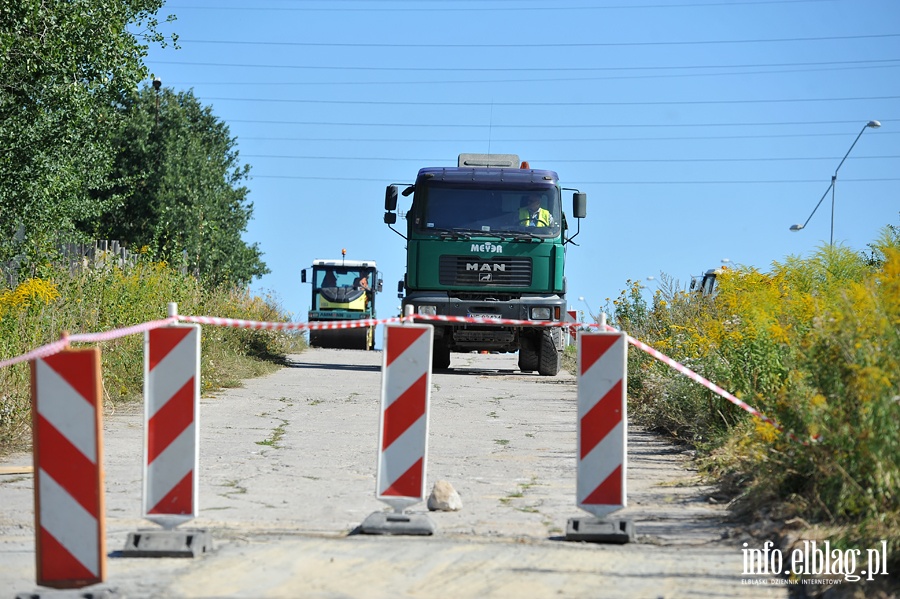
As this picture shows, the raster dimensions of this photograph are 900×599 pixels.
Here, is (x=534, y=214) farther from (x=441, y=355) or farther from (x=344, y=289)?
(x=344, y=289)

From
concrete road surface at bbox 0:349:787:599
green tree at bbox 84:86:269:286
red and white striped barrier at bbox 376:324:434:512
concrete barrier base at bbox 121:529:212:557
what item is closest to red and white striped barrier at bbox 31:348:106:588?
concrete road surface at bbox 0:349:787:599

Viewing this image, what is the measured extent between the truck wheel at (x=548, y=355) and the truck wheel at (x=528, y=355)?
17cm

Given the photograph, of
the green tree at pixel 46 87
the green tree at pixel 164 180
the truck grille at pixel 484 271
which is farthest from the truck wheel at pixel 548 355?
the green tree at pixel 164 180

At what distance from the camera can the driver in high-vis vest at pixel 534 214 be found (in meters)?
20.3

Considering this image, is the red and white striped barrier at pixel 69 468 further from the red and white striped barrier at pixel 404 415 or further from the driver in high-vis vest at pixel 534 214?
the driver in high-vis vest at pixel 534 214

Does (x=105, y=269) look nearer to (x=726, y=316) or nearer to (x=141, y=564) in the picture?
(x=726, y=316)

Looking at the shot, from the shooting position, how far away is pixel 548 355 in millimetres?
21875

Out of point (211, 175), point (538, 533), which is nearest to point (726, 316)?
point (538, 533)

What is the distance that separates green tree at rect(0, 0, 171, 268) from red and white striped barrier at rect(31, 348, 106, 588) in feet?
37.7

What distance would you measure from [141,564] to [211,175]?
1924 inches

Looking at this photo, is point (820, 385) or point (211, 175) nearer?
point (820, 385)

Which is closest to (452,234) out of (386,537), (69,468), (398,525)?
(398,525)

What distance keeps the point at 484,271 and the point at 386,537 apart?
14.1 meters

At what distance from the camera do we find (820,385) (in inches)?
243
